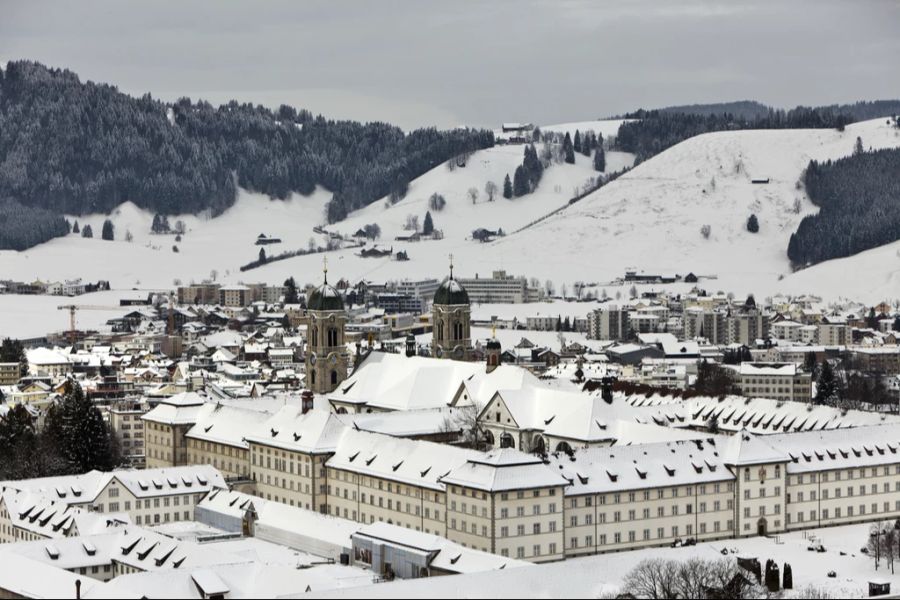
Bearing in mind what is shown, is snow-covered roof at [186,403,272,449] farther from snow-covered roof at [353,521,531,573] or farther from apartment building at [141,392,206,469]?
snow-covered roof at [353,521,531,573]

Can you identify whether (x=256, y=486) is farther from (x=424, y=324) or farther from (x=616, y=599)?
(x=424, y=324)

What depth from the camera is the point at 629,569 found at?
191 feet

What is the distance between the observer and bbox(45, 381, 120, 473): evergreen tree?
9100cm

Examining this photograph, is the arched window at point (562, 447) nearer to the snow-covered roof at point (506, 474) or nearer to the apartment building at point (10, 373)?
Answer: the snow-covered roof at point (506, 474)

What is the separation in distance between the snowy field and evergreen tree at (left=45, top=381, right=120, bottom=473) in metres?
31.4

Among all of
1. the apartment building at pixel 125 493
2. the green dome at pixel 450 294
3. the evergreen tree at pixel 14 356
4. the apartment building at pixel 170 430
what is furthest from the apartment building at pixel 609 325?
the apartment building at pixel 125 493

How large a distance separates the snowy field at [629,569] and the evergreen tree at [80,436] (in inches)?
1235

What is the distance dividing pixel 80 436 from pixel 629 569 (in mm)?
39803

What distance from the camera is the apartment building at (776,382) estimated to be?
12331 cm

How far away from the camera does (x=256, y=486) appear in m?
85.1

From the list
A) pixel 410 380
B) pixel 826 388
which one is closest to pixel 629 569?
pixel 410 380

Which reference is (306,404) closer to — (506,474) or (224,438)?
(224,438)

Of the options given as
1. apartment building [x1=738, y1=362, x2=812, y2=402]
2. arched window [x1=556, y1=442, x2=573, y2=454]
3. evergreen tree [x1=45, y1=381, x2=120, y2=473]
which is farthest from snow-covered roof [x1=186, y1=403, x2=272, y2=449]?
apartment building [x1=738, y1=362, x2=812, y2=402]

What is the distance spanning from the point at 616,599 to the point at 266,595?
926 cm
